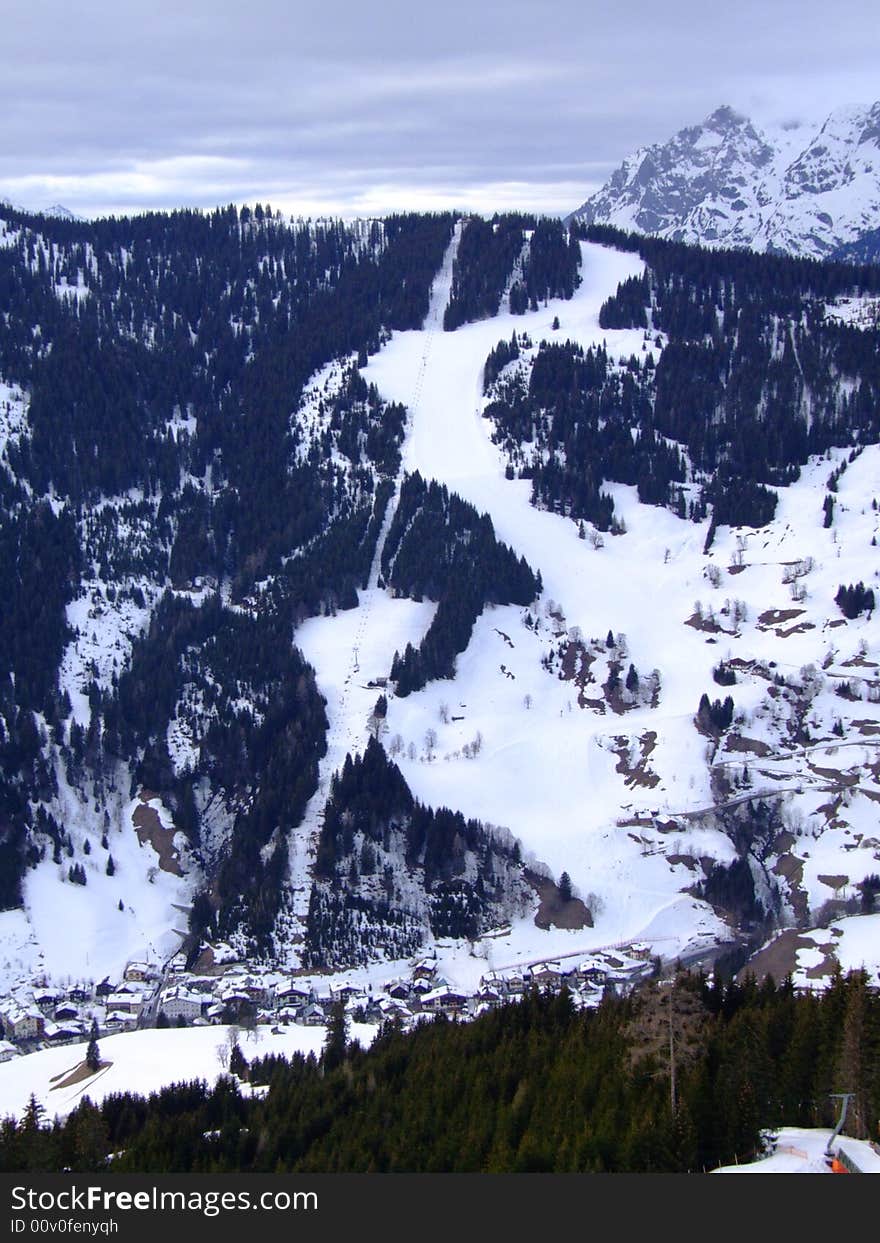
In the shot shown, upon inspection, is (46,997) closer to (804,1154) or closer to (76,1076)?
(76,1076)

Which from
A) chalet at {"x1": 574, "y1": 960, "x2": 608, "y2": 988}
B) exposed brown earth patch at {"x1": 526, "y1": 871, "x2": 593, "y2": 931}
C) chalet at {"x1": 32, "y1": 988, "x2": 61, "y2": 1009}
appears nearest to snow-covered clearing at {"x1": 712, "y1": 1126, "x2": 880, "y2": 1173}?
chalet at {"x1": 574, "y1": 960, "x2": 608, "y2": 988}

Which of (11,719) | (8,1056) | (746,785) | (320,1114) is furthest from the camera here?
(11,719)

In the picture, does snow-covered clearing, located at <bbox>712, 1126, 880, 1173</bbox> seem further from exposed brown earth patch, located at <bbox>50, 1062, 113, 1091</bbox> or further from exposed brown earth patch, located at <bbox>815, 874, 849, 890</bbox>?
exposed brown earth patch, located at <bbox>815, 874, 849, 890</bbox>

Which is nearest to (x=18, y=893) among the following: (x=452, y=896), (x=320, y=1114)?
(x=452, y=896)

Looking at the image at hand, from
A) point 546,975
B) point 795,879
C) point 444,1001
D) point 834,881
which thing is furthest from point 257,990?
point 834,881

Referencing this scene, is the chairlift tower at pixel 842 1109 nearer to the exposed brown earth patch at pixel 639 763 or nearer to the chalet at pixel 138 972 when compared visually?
the chalet at pixel 138 972

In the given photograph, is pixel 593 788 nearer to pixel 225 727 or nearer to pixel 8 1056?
pixel 225 727
